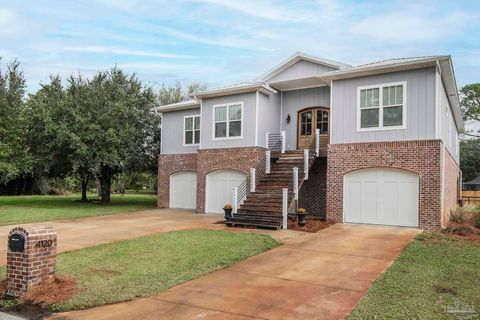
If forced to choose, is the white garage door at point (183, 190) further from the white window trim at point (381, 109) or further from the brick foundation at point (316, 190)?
the white window trim at point (381, 109)

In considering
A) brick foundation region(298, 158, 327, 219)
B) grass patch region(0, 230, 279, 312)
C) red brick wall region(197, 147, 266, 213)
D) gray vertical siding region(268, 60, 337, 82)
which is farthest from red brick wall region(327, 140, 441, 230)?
grass patch region(0, 230, 279, 312)

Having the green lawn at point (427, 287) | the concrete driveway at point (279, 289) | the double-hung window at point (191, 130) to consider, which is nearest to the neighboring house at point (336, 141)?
the double-hung window at point (191, 130)

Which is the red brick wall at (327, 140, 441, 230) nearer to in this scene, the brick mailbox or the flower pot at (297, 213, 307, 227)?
the flower pot at (297, 213, 307, 227)

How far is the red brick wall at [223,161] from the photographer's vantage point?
1623cm

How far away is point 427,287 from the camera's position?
5844 mm

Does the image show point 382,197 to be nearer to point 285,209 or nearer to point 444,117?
point 285,209

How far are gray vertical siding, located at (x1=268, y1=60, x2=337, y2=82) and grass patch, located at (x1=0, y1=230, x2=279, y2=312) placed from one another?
837cm

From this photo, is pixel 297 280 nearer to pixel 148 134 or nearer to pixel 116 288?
pixel 116 288

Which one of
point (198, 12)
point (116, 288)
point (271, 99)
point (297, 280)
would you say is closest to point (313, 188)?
point (271, 99)

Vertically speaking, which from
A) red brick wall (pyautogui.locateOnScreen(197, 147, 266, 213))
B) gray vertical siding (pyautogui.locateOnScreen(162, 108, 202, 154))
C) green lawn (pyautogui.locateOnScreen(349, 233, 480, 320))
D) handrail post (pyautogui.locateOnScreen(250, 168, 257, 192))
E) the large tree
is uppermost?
the large tree

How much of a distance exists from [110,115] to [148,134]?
290cm

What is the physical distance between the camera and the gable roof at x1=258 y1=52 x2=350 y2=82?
51.3 ft

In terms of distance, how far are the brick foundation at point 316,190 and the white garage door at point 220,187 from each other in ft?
9.65

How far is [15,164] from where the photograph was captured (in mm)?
19781
